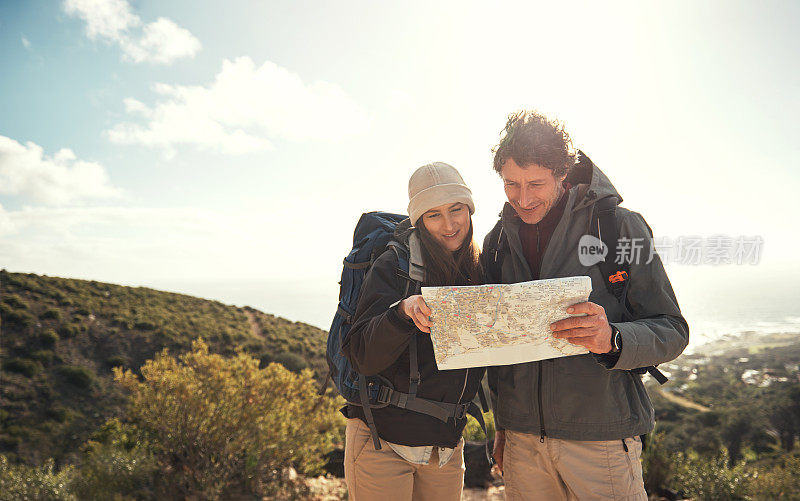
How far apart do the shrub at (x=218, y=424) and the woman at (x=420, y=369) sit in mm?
4250

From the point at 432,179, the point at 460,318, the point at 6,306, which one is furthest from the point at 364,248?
the point at 6,306

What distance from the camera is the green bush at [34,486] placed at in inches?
197

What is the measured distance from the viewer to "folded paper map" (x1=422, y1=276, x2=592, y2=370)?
4.41 ft

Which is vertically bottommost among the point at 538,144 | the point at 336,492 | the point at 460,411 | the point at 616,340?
the point at 336,492

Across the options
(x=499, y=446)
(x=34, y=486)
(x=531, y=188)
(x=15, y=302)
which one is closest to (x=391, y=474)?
(x=499, y=446)

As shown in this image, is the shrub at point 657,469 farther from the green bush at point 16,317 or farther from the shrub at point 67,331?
the green bush at point 16,317

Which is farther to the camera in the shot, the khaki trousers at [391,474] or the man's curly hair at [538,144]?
the khaki trousers at [391,474]

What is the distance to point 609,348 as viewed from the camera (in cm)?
142

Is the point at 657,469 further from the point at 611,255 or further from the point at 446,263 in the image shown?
the point at 446,263

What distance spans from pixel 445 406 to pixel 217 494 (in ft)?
15.8

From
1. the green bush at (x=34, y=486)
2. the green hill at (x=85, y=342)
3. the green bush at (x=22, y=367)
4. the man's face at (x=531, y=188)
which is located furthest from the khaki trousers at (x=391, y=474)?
the green bush at (x=22, y=367)

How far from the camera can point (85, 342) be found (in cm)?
2005

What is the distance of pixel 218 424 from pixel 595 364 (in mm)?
5174

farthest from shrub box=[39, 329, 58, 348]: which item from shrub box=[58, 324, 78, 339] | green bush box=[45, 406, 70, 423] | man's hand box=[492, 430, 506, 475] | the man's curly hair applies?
the man's curly hair
